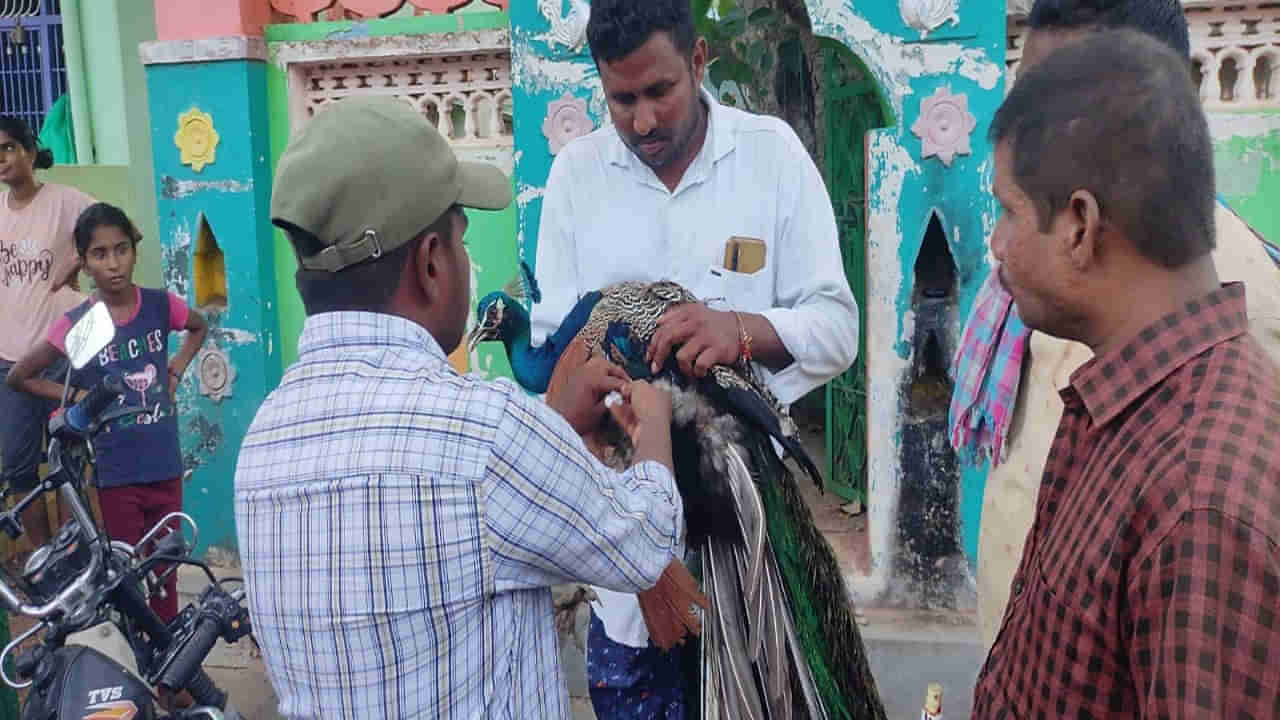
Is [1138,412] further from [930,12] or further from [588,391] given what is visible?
[930,12]

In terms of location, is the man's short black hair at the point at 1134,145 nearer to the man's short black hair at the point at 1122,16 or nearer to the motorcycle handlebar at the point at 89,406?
the man's short black hair at the point at 1122,16

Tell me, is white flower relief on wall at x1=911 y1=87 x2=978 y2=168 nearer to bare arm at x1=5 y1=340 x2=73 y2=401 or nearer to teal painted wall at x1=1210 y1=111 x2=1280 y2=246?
teal painted wall at x1=1210 y1=111 x2=1280 y2=246

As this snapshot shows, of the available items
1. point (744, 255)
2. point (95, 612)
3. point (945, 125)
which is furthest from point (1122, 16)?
point (95, 612)

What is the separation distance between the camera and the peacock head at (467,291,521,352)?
2453 mm

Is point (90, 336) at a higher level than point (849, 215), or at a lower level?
lower

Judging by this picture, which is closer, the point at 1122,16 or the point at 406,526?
the point at 406,526

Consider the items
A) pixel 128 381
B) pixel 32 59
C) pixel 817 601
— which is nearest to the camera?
pixel 817 601

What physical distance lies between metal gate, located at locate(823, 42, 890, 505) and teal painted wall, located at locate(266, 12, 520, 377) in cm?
199

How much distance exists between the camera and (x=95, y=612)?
295 cm

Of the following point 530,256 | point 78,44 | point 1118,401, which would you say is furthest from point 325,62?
point 1118,401

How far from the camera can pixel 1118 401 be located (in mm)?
1326

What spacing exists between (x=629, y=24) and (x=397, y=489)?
1.36 meters

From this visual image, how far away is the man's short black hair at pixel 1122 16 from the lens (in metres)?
1.96

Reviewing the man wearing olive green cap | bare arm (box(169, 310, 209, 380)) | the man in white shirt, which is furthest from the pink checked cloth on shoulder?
A: bare arm (box(169, 310, 209, 380))
